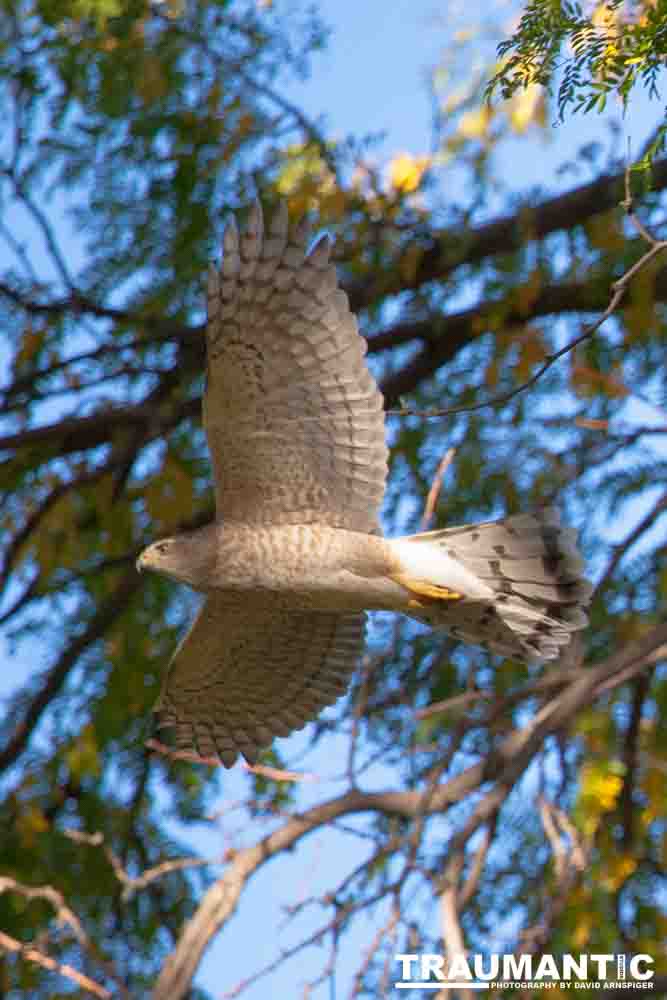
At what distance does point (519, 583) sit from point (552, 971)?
4.38ft

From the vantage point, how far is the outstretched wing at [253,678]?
5449 mm

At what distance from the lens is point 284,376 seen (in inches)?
187

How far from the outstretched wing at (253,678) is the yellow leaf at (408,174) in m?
1.98

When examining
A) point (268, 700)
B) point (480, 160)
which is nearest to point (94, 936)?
point (268, 700)

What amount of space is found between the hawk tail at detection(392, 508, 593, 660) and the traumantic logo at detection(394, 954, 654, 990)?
0.93 m

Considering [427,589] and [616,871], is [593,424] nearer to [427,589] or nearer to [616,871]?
[427,589]

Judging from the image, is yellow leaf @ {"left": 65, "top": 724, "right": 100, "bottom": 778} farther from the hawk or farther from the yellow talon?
the yellow talon

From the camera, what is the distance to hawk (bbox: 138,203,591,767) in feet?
15.4

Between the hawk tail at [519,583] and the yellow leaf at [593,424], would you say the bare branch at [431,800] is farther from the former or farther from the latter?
the yellow leaf at [593,424]

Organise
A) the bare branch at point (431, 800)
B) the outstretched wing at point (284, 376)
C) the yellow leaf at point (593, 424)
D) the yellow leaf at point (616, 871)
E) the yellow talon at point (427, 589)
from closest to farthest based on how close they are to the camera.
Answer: the outstretched wing at point (284, 376) → the yellow talon at point (427, 589) → the bare branch at point (431, 800) → the yellow leaf at point (616, 871) → the yellow leaf at point (593, 424)

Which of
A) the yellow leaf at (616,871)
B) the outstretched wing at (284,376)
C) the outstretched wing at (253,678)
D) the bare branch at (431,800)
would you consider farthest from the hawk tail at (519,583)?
the yellow leaf at (616,871)

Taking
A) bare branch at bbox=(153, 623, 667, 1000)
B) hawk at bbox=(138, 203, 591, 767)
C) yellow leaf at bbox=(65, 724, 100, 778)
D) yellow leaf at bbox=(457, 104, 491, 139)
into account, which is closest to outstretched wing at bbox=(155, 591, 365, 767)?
hawk at bbox=(138, 203, 591, 767)

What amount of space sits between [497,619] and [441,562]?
24 centimetres

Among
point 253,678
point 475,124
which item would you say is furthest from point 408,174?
point 253,678
